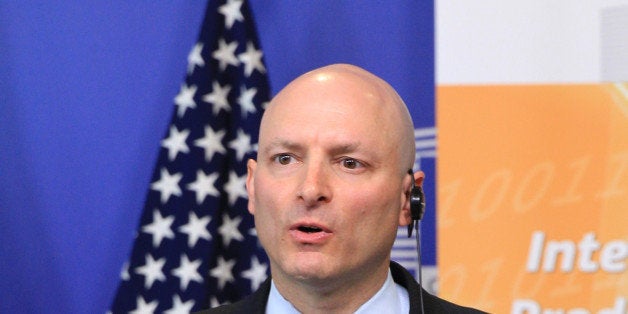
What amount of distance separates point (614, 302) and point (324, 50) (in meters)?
1.14

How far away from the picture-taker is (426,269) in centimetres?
319

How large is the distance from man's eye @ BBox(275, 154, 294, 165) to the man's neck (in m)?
0.23

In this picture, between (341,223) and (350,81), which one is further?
(350,81)

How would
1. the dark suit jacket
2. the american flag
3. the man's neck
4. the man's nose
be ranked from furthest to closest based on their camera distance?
the american flag
the dark suit jacket
the man's neck
the man's nose

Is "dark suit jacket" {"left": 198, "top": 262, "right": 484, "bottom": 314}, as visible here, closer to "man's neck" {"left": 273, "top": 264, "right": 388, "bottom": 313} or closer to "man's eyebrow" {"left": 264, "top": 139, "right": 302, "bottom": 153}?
"man's neck" {"left": 273, "top": 264, "right": 388, "bottom": 313}

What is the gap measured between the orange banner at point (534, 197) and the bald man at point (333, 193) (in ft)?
3.10

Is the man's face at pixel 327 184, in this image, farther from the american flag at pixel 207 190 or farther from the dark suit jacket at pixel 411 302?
the american flag at pixel 207 190

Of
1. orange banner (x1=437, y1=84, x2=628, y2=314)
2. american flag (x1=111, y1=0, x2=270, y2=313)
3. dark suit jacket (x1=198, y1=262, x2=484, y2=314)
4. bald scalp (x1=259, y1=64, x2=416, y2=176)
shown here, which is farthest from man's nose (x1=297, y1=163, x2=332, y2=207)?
orange banner (x1=437, y1=84, x2=628, y2=314)

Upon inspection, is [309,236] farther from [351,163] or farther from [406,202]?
[406,202]

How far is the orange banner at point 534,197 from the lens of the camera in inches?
124

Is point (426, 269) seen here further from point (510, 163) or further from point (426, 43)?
point (426, 43)

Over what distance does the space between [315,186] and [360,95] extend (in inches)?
10.3

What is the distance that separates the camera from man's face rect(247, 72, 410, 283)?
2.02 meters

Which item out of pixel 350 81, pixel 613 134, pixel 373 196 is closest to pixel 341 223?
pixel 373 196
